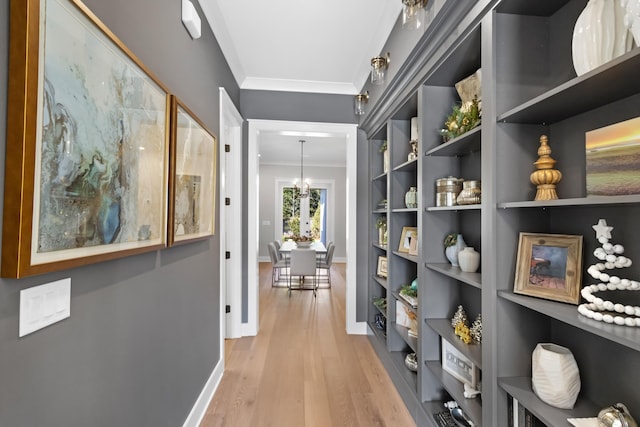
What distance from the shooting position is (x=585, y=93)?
98 cm

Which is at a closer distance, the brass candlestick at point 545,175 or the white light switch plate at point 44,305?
the white light switch plate at point 44,305

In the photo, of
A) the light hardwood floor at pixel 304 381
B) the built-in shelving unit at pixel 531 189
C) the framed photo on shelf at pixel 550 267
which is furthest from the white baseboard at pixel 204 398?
the framed photo on shelf at pixel 550 267

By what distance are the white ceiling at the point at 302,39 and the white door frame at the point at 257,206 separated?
41 cm

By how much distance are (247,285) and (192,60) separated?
2237mm

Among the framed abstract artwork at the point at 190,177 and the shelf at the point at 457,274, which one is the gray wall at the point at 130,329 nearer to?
the framed abstract artwork at the point at 190,177

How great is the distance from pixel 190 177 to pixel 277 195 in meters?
7.11

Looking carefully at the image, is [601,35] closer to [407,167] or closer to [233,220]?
[407,167]

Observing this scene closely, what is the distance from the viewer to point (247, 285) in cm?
330

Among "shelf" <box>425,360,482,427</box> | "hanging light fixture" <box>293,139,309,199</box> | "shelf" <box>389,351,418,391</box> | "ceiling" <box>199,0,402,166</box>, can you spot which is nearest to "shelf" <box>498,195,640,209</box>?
"shelf" <box>425,360,482,427</box>

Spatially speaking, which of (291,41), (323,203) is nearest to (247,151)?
(291,41)

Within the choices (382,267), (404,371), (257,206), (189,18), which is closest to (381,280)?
(382,267)

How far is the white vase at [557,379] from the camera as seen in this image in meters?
1.04

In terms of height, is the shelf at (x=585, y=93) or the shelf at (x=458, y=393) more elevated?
the shelf at (x=585, y=93)

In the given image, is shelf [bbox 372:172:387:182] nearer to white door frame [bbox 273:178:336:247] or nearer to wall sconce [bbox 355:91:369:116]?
wall sconce [bbox 355:91:369:116]
